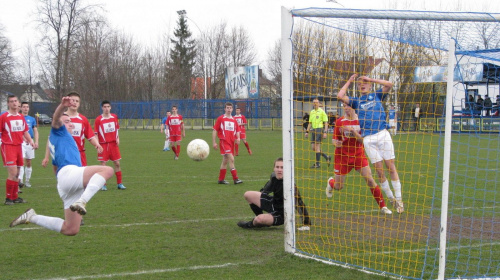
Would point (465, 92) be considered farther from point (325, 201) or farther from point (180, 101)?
point (180, 101)

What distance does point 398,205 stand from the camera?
23.7 feet

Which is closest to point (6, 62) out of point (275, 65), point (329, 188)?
point (275, 65)

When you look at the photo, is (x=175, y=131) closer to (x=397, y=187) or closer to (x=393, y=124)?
(x=393, y=124)

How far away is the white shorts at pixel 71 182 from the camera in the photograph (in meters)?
4.96

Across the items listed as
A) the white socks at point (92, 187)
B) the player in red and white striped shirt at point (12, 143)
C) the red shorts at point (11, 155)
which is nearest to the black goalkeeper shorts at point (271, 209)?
the white socks at point (92, 187)

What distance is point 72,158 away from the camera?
205 inches

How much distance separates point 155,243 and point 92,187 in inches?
49.8

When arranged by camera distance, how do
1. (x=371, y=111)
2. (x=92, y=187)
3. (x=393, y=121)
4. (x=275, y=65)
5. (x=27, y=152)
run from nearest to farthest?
(x=92, y=187) < (x=371, y=111) < (x=393, y=121) < (x=27, y=152) < (x=275, y=65)

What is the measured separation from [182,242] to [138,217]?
171 centimetres

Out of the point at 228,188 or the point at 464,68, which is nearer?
the point at 464,68

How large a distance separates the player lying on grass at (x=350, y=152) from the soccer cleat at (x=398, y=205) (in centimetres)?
17

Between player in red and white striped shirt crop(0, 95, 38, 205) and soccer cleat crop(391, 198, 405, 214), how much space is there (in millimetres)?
6590

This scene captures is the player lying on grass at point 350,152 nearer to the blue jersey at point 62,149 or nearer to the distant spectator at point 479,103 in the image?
the distant spectator at point 479,103

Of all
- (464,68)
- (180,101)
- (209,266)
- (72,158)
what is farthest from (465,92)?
(180,101)
